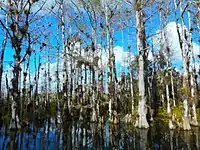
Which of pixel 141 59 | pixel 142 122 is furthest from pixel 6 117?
pixel 142 122

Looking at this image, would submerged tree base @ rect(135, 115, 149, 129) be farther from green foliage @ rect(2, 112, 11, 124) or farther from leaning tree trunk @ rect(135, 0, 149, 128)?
green foliage @ rect(2, 112, 11, 124)

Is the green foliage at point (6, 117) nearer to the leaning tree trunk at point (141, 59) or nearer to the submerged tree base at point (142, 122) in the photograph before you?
the leaning tree trunk at point (141, 59)

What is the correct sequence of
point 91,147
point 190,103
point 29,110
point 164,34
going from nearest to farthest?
point 91,147 < point 190,103 < point 164,34 < point 29,110

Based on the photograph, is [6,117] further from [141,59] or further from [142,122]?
[142,122]

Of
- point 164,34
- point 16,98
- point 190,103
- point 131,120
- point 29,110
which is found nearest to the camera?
point 16,98

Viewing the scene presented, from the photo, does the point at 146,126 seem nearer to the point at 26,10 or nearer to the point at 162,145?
the point at 162,145

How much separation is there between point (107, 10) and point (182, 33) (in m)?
Result: 7.88

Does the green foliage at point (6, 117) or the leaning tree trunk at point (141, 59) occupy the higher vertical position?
the leaning tree trunk at point (141, 59)

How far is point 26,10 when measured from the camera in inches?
965

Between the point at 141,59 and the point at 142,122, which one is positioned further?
the point at 141,59

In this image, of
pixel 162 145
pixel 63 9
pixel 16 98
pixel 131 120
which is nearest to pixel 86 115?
pixel 131 120

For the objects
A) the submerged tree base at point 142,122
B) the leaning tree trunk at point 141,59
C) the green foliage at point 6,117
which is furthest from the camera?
the green foliage at point 6,117

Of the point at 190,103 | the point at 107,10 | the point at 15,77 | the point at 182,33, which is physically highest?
the point at 107,10

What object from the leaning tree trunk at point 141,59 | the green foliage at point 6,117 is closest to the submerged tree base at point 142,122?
the leaning tree trunk at point 141,59
